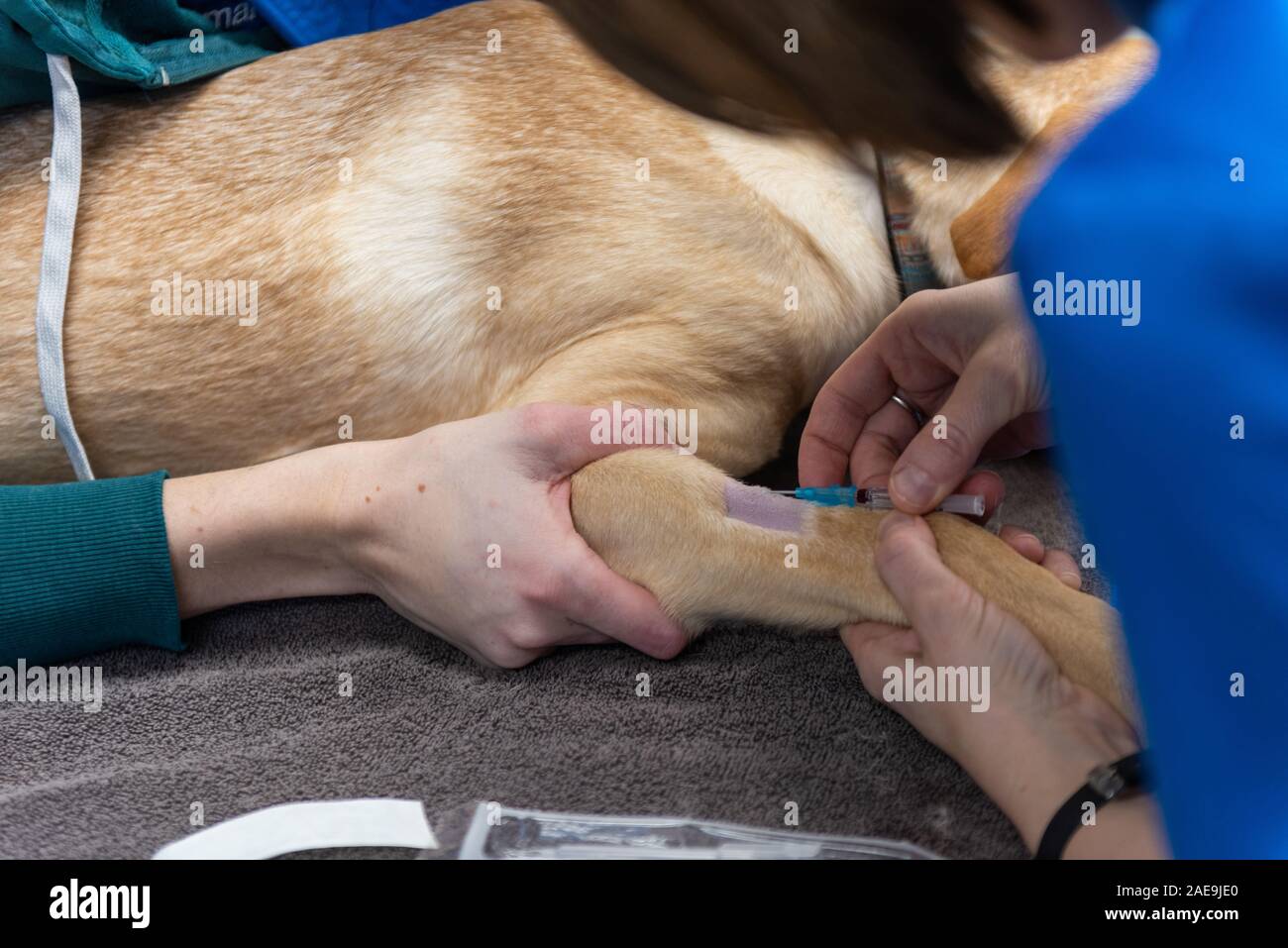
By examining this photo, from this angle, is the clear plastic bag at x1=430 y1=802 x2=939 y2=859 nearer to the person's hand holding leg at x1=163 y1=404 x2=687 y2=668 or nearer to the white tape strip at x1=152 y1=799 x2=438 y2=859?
the white tape strip at x1=152 y1=799 x2=438 y2=859

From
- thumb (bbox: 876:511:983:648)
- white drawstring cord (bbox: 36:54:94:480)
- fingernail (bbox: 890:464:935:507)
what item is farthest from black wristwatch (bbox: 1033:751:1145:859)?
white drawstring cord (bbox: 36:54:94:480)

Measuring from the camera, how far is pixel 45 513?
3.14 feet

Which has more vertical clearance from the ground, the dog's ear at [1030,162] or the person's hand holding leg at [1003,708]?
the dog's ear at [1030,162]

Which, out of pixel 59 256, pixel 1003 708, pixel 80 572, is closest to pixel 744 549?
pixel 1003 708

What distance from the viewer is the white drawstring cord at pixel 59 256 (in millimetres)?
1045

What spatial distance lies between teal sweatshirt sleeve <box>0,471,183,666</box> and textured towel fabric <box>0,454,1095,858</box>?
47 mm

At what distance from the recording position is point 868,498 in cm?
97

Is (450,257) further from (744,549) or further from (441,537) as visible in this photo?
(744,549)

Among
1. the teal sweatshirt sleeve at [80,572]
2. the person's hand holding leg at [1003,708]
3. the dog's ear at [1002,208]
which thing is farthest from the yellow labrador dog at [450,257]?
the person's hand holding leg at [1003,708]

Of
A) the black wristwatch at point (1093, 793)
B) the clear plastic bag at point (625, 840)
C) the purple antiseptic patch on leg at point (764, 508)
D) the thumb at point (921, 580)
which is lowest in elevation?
the clear plastic bag at point (625, 840)

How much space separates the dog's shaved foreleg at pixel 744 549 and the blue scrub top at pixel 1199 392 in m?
0.38

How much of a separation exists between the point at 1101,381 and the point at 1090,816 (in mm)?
321

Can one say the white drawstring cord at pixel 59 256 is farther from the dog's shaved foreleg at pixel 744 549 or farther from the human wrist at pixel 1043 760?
the human wrist at pixel 1043 760

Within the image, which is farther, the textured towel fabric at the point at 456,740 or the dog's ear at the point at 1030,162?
the dog's ear at the point at 1030,162
